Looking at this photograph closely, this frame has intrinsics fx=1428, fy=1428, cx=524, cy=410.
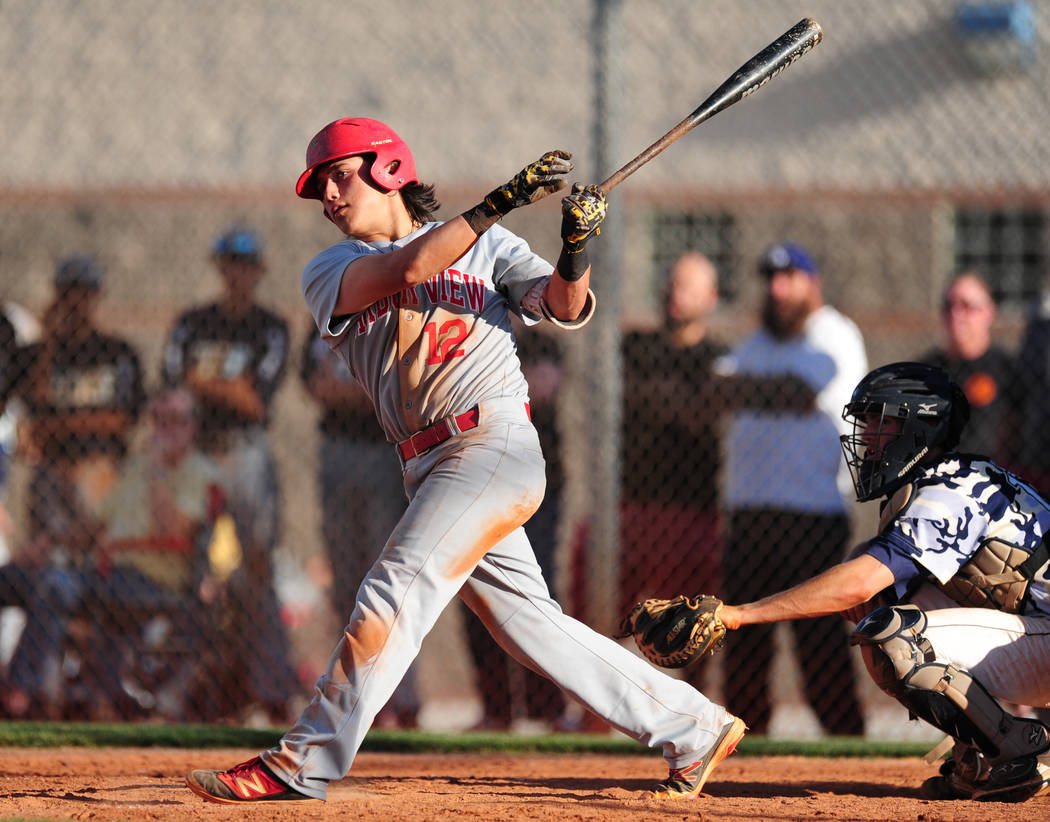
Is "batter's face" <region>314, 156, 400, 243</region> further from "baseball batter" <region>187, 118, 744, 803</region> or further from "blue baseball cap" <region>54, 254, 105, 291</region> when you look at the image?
"blue baseball cap" <region>54, 254, 105, 291</region>

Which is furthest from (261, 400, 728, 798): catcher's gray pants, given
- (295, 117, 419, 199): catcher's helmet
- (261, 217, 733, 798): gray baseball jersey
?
(295, 117, 419, 199): catcher's helmet

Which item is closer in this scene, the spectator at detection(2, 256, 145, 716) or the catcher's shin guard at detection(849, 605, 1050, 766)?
the catcher's shin guard at detection(849, 605, 1050, 766)

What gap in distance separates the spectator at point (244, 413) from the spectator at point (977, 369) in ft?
9.44

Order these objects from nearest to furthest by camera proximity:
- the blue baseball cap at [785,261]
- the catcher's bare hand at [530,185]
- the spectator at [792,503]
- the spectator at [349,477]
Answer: the catcher's bare hand at [530,185] → the spectator at [792,503] → the blue baseball cap at [785,261] → the spectator at [349,477]

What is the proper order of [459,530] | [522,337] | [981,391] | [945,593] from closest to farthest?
[459,530] < [945,593] < [981,391] < [522,337]

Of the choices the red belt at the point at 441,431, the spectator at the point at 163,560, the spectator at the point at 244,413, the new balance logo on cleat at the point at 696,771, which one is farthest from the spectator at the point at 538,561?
the red belt at the point at 441,431

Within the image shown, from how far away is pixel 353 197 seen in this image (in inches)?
145

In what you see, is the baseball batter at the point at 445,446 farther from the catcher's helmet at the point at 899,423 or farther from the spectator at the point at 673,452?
the spectator at the point at 673,452

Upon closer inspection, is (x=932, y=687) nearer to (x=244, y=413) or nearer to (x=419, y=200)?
(x=419, y=200)

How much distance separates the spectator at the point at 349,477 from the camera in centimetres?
615

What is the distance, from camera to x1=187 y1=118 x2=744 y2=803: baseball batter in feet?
11.0

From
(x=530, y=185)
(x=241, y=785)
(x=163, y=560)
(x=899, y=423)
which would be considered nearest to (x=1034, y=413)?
(x=899, y=423)

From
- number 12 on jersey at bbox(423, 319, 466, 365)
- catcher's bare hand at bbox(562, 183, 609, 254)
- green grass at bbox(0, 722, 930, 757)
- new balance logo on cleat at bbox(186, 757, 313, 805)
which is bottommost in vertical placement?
green grass at bbox(0, 722, 930, 757)

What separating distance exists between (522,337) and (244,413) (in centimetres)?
128
